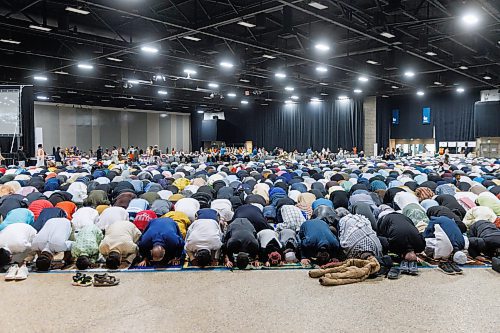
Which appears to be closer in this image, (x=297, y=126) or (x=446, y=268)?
(x=446, y=268)

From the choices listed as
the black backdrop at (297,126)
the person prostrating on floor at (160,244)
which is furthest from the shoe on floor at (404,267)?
the black backdrop at (297,126)

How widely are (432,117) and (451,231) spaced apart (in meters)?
25.5

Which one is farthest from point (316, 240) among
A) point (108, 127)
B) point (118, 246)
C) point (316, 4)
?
point (108, 127)

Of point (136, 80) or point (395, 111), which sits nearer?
point (136, 80)

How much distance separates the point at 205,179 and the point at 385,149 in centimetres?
2157

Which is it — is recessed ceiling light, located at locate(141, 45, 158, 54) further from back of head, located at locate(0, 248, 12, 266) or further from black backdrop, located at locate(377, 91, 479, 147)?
black backdrop, located at locate(377, 91, 479, 147)

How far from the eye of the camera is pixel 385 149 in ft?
102

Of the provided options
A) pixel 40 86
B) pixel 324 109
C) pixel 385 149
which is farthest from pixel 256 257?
pixel 324 109

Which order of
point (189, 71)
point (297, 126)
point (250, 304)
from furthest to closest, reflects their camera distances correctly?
point (297, 126), point (189, 71), point (250, 304)

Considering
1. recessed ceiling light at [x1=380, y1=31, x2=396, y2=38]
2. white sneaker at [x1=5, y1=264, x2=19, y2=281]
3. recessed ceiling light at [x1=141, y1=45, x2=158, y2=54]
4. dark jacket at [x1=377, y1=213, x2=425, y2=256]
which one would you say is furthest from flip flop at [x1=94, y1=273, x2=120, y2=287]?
recessed ceiling light at [x1=380, y1=31, x2=396, y2=38]

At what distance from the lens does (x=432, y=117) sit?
29922 millimetres

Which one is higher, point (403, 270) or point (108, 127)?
point (108, 127)

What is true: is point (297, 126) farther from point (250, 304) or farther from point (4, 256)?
point (250, 304)

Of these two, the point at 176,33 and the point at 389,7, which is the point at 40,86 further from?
the point at 389,7
